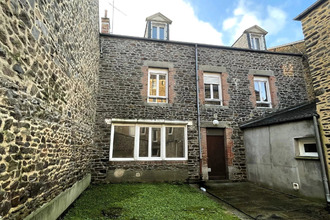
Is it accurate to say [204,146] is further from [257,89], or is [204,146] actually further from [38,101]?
[38,101]

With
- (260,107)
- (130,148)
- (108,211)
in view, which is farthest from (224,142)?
(108,211)

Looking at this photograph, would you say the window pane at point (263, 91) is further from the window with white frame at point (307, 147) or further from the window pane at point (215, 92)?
the window with white frame at point (307, 147)

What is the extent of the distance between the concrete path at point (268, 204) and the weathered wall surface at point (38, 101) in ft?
14.7

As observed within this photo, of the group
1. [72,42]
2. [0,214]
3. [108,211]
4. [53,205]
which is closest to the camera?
[0,214]

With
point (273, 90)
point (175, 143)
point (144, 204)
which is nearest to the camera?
point (144, 204)

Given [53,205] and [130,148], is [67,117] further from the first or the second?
[130,148]

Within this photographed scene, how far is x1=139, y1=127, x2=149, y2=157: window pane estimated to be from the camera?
24.8 feet

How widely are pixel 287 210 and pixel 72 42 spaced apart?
700 cm

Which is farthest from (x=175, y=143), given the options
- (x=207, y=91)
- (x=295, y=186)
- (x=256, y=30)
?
(x=256, y=30)

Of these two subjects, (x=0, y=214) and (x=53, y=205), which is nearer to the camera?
(x=0, y=214)

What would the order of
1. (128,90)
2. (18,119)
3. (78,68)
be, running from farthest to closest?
(128,90) < (78,68) < (18,119)

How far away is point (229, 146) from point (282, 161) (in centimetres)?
228

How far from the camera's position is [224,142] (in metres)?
8.27

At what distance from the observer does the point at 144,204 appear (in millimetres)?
4680
